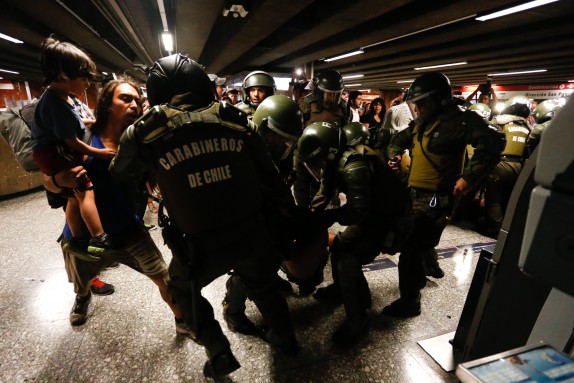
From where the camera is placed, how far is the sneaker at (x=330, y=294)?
2.47 metres

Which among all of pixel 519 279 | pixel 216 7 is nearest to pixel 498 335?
pixel 519 279

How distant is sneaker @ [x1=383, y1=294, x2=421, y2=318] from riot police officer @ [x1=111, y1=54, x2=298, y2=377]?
49.7 inches

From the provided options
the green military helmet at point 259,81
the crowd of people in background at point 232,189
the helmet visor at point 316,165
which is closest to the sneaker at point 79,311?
the crowd of people in background at point 232,189

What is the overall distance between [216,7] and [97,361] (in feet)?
19.1

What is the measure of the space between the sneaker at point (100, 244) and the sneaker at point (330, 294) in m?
1.74

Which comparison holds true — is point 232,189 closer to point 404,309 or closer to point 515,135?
point 404,309

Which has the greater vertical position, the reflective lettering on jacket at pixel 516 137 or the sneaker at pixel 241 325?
the reflective lettering on jacket at pixel 516 137

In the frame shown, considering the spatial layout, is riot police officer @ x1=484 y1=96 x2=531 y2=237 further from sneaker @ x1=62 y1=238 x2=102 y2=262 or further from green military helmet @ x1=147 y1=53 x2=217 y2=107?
sneaker @ x1=62 y1=238 x2=102 y2=262

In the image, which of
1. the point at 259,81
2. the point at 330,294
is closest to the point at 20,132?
the point at 259,81

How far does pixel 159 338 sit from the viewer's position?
6.64 feet

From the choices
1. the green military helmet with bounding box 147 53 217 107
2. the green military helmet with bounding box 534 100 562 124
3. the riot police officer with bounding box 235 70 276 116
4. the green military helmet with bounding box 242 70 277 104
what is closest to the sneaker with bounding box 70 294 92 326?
the green military helmet with bounding box 147 53 217 107

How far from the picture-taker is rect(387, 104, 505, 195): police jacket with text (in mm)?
2305

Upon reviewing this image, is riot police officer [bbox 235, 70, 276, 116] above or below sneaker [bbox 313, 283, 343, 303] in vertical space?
above

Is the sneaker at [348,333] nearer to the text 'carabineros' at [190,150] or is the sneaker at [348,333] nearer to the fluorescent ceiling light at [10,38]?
the text 'carabineros' at [190,150]
